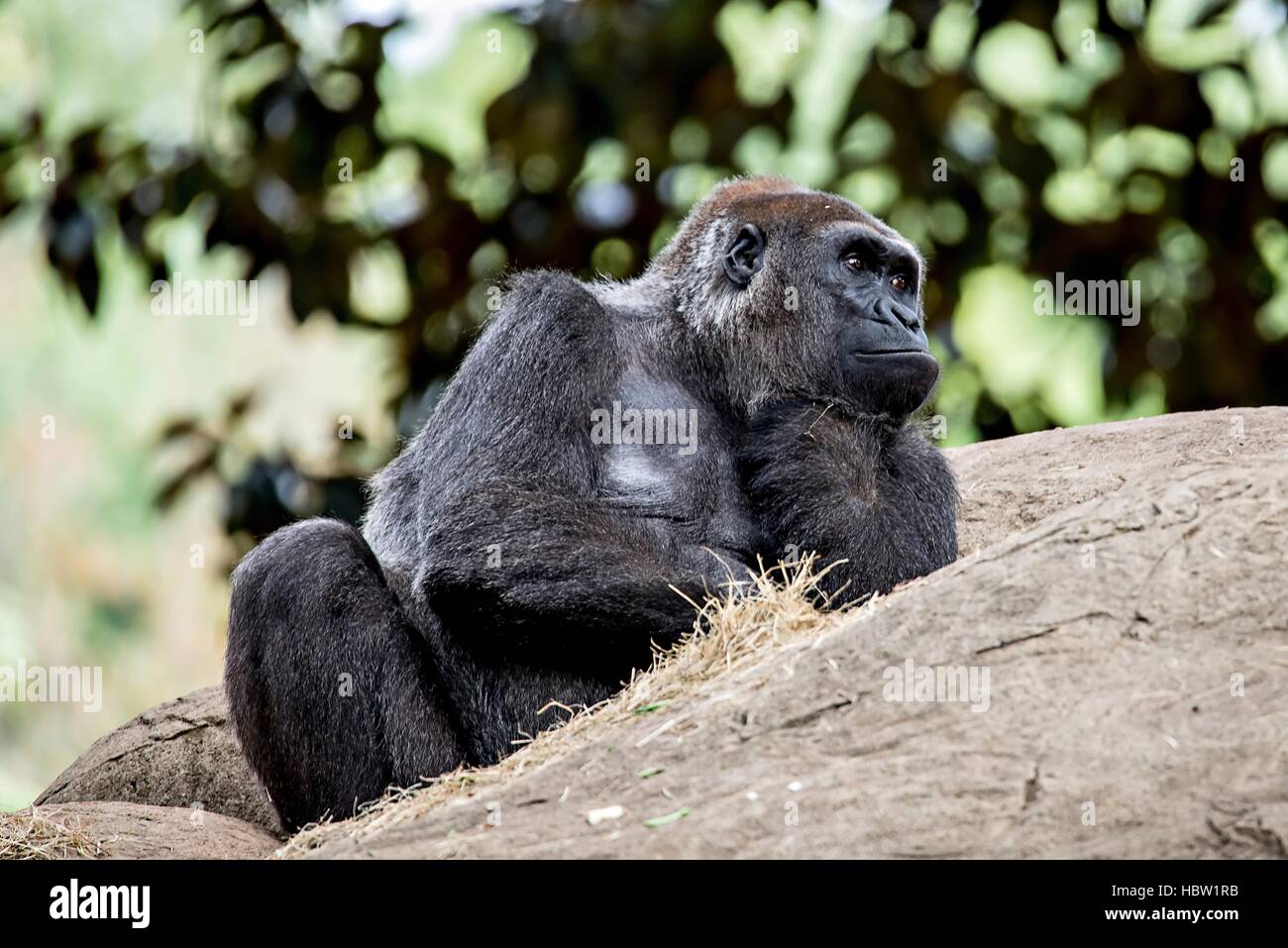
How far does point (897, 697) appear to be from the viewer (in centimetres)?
377

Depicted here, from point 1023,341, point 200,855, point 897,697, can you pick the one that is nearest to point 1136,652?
point 897,697

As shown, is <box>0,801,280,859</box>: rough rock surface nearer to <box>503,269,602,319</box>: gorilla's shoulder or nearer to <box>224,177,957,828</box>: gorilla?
<box>224,177,957,828</box>: gorilla

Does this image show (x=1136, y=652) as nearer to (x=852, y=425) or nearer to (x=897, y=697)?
(x=897, y=697)

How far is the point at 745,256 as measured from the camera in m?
5.85

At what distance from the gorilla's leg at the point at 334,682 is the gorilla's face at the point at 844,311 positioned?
1610 mm

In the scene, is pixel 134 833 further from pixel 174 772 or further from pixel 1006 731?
pixel 1006 731

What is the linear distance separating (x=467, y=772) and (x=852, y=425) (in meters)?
1.86

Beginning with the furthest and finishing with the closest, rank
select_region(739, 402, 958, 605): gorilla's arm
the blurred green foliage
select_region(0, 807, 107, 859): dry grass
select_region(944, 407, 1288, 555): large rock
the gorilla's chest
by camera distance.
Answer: the blurred green foliage
select_region(944, 407, 1288, 555): large rock
the gorilla's chest
select_region(739, 402, 958, 605): gorilla's arm
select_region(0, 807, 107, 859): dry grass

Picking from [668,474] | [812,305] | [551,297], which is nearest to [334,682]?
[668,474]

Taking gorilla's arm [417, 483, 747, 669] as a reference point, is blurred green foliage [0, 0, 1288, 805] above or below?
above

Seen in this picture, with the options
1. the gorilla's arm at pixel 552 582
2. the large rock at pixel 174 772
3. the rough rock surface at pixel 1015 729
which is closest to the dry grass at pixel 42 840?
the rough rock surface at pixel 1015 729

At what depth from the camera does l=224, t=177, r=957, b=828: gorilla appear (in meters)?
5.05

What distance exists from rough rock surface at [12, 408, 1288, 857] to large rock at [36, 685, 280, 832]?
2.71 meters

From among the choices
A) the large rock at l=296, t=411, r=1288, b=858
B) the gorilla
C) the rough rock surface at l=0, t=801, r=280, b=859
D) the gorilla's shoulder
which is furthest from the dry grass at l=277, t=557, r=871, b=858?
the gorilla's shoulder
